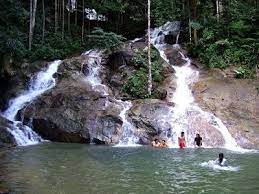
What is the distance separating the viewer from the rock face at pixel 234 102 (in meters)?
20.8

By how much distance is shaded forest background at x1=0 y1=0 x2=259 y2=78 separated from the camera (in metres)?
Answer: 27.2

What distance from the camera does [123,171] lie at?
14141 millimetres

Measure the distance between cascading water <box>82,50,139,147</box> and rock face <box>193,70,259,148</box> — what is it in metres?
4.16

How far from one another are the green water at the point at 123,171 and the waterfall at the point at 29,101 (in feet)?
8.64

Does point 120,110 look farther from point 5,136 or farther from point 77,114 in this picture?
point 5,136

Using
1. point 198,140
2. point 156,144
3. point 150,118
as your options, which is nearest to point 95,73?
point 150,118

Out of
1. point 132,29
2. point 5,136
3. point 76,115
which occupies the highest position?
point 132,29

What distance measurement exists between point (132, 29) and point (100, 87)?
1518cm

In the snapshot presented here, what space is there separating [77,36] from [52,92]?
1426cm

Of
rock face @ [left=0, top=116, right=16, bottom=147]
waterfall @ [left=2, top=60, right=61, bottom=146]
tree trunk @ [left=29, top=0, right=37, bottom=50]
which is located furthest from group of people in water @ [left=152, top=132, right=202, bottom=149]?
tree trunk @ [left=29, top=0, right=37, bottom=50]

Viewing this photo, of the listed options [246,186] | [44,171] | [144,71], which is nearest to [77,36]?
[144,71]

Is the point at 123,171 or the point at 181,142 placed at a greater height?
the point at 181,142

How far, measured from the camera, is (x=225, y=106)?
74.4 feet

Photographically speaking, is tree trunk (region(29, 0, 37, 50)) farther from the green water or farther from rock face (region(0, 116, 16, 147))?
the green water
